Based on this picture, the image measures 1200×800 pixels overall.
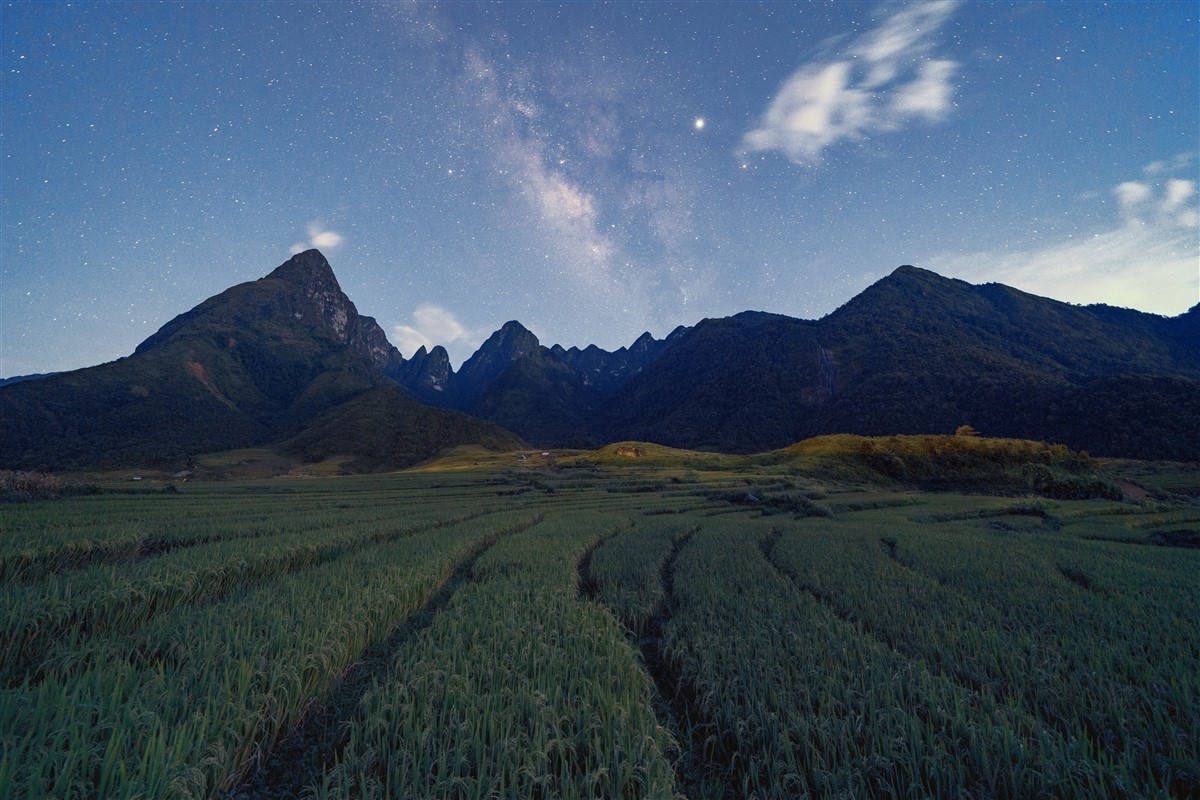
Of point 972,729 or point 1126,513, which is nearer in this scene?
point 972,729

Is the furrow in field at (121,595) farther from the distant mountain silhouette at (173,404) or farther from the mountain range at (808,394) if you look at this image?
the distant mountain silhouette at (173,404)

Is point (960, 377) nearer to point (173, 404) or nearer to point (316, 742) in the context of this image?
point (316, 742)

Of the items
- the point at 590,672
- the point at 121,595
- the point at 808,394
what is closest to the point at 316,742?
the point at 590,672

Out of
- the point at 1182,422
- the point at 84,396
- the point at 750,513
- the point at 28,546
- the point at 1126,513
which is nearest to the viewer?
the point at 28,546

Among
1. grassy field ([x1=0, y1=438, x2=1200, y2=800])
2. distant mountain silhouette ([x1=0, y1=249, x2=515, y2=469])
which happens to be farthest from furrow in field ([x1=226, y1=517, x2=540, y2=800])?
distant mountain silhouette ([x1=0, y1=249, x2=515, y2=469])

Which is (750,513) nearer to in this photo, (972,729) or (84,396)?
(972,729)

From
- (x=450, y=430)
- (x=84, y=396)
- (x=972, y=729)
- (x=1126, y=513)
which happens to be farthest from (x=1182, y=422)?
(x=84, y=396)

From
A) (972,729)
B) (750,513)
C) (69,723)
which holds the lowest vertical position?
(750,513)
